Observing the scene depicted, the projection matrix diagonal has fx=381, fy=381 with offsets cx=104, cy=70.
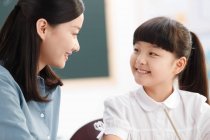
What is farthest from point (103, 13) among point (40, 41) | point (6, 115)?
point (6, 115)

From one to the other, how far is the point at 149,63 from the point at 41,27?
0.36 meters

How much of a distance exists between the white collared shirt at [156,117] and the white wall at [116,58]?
1.02m

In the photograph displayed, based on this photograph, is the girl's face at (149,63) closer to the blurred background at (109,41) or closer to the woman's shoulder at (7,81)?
the woman's shoulder at (7,81)

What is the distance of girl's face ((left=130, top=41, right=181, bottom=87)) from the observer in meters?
1.24

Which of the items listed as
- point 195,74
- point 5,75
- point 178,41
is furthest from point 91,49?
point 5,75

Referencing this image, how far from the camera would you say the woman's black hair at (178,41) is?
1.24m

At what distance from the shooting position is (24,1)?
1.17 m

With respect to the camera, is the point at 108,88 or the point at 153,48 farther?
the point at 108,88

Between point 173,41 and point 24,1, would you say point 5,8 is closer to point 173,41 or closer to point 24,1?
point 24,1

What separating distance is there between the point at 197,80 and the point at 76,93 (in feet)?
3.59

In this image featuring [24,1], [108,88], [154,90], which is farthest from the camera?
[108,88]

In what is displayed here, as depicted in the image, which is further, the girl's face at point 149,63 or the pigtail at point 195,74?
the pigtail at point 195,74

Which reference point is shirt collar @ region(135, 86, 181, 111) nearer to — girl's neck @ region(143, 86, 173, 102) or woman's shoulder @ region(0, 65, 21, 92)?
girl's neck @ region(143, 86, 173, 102)

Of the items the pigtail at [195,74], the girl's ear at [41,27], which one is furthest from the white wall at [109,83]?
the girl's ear at [41,27]
